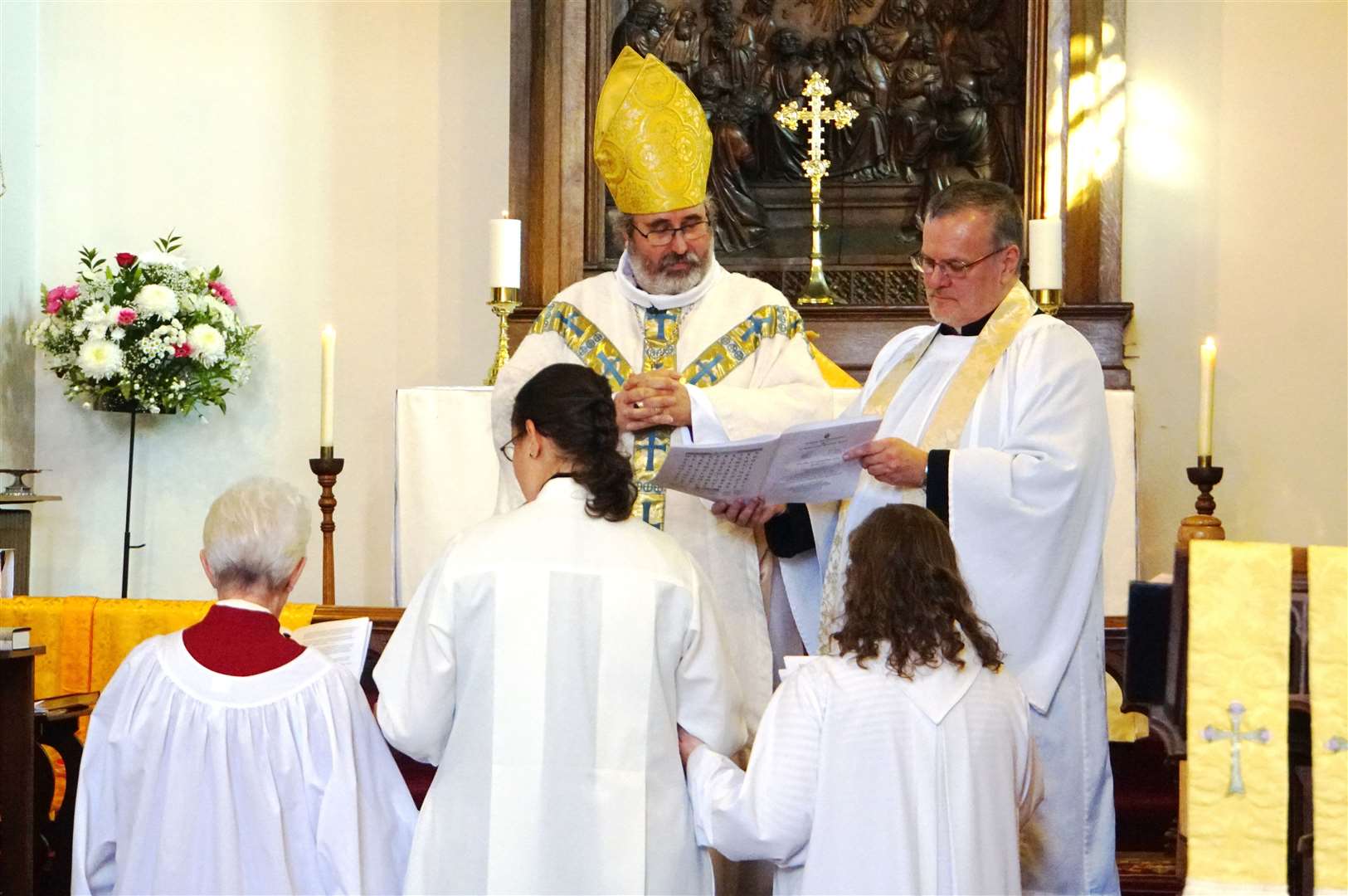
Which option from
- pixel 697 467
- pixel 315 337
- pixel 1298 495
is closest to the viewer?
pixel 697 467

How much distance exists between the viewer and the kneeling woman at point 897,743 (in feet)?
8.70

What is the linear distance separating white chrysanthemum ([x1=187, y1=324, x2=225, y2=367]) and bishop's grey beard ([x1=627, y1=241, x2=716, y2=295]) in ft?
9.76

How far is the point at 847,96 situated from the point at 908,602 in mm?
4221

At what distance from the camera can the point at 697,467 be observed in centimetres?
340

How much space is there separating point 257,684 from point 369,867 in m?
0.39

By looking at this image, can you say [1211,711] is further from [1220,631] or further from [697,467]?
[697,467]

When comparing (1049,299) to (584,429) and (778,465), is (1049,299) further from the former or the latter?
(584,429)

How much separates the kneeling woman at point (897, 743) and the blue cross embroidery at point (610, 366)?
142 cm

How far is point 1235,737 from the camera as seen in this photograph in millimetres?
2750

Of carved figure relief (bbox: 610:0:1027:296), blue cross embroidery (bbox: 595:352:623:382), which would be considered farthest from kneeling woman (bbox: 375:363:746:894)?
carved figure relief (bbox: 610:0:1027:296)

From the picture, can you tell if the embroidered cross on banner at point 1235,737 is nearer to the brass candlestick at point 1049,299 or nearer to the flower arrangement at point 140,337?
the brass candlestick at point 1049,299

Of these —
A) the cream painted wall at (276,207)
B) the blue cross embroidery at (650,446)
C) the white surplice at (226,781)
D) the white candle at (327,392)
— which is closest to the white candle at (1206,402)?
the blue cross embroidery at (650,446)

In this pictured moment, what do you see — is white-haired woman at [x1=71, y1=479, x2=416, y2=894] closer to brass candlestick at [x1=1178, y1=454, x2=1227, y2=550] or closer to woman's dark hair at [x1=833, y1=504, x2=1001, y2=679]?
woman's dark hair at [x1=833, y1=504, x2=1001, y2=679]

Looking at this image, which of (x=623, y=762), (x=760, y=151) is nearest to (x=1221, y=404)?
(x=760, y=151)
